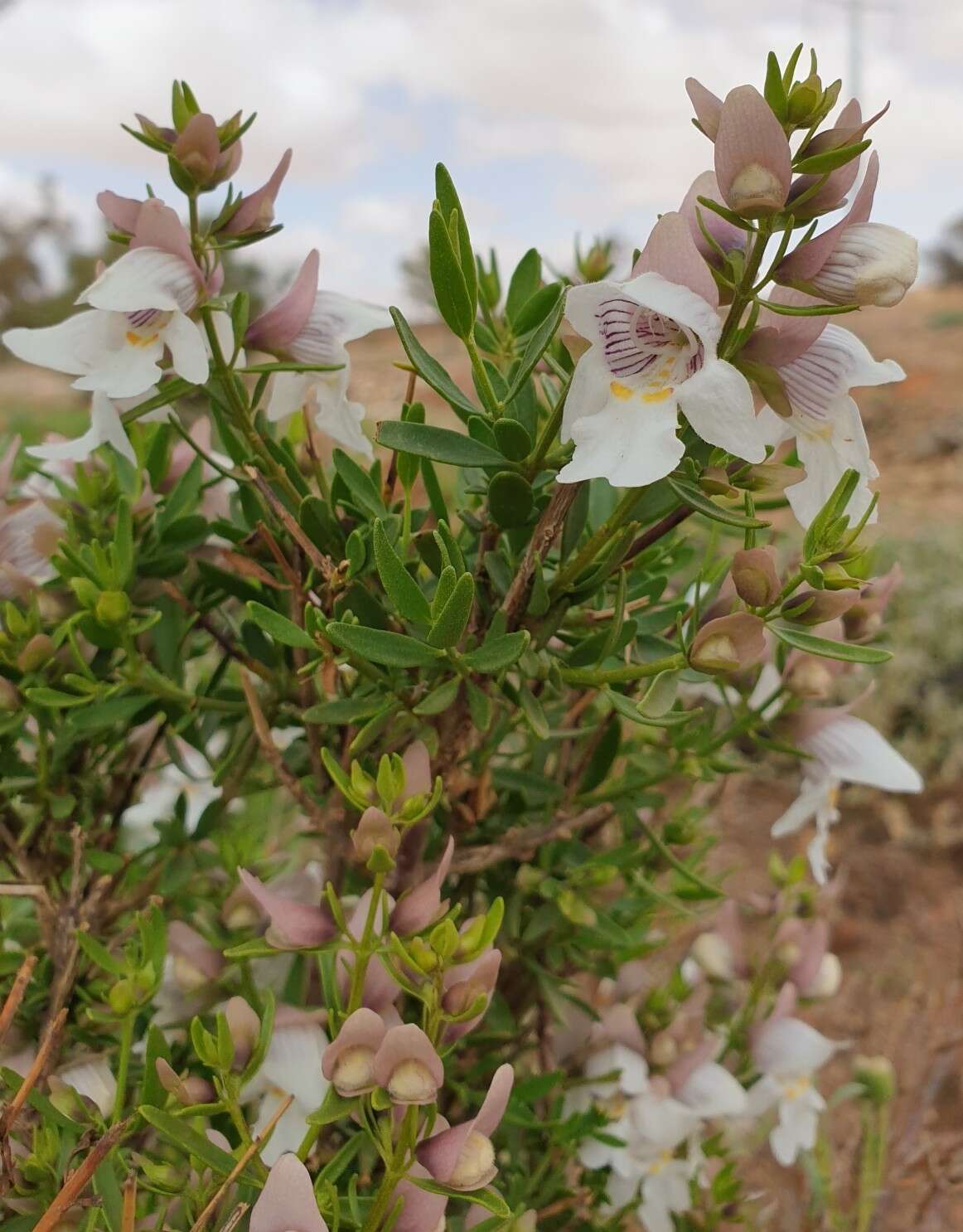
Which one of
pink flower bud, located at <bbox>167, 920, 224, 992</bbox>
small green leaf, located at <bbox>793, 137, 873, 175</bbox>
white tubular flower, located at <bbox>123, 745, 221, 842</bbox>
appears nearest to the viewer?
small green leaf, located at <bbox>793, 137, 873, 175</bbox>

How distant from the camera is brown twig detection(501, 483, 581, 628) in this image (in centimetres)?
56

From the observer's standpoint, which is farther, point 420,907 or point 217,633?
point 217,633

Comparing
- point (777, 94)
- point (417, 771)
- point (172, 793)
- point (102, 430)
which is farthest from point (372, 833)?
point (172, 793)

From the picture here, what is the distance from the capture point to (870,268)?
0.48 metres

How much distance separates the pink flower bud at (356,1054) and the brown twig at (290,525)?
0.23 metres

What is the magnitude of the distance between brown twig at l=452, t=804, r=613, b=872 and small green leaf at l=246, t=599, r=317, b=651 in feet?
0.66

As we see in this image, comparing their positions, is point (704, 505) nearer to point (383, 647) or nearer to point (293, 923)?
point (383, 647)

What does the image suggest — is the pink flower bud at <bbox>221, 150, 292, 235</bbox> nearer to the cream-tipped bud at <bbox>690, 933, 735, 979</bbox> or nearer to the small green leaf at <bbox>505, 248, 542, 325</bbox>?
the small green leaf at <bbox>505, 248, 542, 325</bbox>

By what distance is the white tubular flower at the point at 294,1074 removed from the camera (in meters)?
0.67

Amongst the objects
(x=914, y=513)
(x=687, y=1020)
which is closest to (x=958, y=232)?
(x=914, y=513)

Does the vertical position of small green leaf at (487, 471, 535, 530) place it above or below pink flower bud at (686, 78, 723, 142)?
below

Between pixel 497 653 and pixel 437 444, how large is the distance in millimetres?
110

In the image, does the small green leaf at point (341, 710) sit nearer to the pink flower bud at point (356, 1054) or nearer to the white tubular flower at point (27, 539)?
the pink flower bud at point (356, 1054)

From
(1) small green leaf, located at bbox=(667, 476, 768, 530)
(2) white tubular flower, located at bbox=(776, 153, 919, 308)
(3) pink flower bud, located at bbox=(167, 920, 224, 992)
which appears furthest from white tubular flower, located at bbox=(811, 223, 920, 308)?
(3) pink flower bud, located at bbox=(167, 920, 224, 992)
